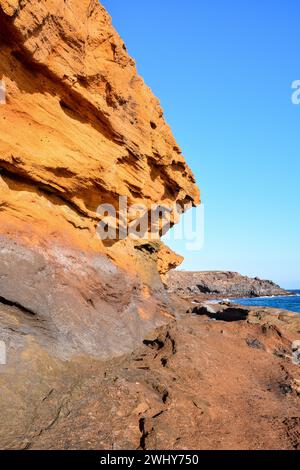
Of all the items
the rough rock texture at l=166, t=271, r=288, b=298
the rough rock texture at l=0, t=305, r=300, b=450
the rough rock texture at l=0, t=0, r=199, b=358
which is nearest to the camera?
the rough rock texture at l=0, t=305, r=300, b=450

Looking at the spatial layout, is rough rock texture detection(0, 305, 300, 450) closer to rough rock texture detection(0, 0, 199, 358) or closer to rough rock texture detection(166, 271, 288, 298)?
rough rock texture detection(0, 0, 199, 358)

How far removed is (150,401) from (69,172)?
7.85 meters

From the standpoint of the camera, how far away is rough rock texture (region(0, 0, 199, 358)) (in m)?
10.0

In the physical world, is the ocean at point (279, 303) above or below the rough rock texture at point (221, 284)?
below

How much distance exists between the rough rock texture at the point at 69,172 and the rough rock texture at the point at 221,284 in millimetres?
80035

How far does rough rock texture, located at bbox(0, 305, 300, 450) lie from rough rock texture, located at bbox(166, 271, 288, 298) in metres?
82.9

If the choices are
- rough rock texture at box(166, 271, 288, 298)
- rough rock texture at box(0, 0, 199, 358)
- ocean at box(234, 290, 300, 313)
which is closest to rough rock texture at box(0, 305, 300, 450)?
rough rock texture at box(0, 0, 199, 358)

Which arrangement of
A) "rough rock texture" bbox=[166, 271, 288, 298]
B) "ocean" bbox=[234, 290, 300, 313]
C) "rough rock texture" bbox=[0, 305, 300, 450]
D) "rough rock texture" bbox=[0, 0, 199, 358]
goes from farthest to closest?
"rough rock texture" bbox=[166, 271, 288, 298] → "ocean" bbox=[234, 290, 300, 313] → "rough rock texture" bbox=[0, 0, 199, 358] → "rough rock texture" bbox=[0, 305, 300, 450]

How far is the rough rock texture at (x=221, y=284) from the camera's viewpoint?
100125 mm

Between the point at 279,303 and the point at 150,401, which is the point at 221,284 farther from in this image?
the point at 150,401

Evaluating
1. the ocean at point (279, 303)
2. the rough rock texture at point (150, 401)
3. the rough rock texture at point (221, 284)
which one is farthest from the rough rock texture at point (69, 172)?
the rough rock texture at point (221, 284)

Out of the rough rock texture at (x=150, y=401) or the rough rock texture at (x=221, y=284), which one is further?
the rough rock texture at (x=221, y=284)

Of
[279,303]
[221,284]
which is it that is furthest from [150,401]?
[221,284]

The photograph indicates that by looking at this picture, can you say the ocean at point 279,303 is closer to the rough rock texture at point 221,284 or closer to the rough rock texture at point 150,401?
the rough rock texture at point 221,284
